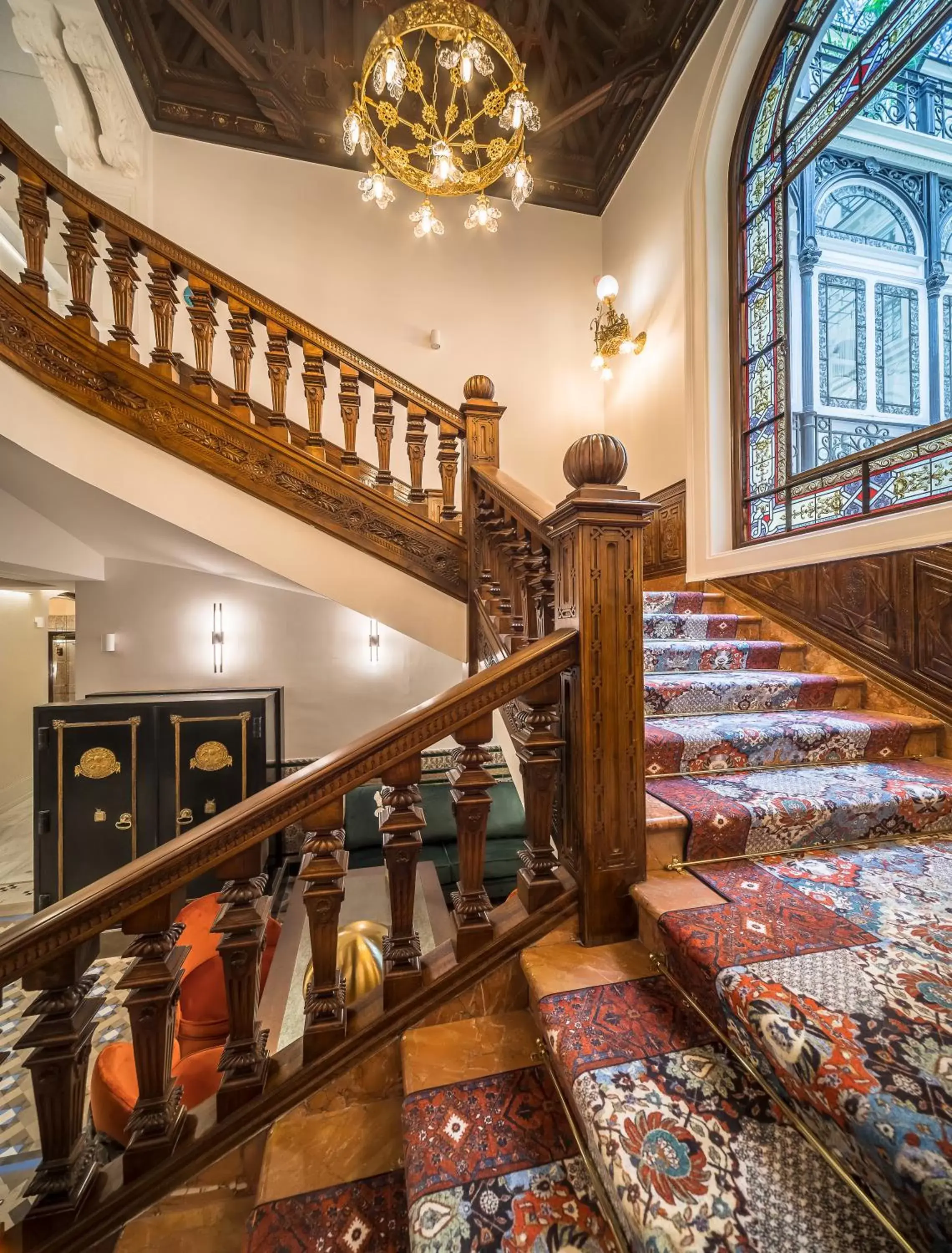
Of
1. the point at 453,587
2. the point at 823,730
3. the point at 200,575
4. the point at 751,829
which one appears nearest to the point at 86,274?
the point at 453,587

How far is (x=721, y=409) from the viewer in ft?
9.55

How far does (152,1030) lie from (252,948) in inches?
7.8

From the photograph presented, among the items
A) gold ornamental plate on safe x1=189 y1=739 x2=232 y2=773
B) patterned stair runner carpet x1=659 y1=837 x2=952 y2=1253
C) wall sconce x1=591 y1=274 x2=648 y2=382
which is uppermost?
wall sconce x1=591 y1=274 x2=648 y2=382

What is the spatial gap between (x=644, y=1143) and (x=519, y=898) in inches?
18.9

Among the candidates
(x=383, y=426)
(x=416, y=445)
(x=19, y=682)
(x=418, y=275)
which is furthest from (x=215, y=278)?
(x=19, y=682)

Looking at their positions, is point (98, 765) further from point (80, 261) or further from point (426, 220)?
point (426, 220)

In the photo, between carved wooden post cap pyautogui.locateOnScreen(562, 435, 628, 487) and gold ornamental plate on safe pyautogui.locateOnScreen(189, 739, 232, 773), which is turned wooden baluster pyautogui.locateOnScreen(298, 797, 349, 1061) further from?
gold ornamental plate on safe pyautogui.locateOnScreen(189, 739, 232, 773)

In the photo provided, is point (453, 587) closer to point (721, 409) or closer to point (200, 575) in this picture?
point (721, 409)

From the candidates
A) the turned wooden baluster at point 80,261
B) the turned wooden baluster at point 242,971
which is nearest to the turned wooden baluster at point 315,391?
the turned wooden baluster at point 80,261

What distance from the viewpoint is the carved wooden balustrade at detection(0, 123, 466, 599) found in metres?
2.02

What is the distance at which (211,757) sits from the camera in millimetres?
3520

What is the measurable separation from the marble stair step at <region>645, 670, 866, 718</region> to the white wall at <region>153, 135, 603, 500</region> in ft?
9.32

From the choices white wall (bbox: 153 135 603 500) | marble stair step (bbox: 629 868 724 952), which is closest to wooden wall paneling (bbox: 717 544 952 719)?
marble stair step (bbox: 629 868 724 952)

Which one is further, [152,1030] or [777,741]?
[777,741]
